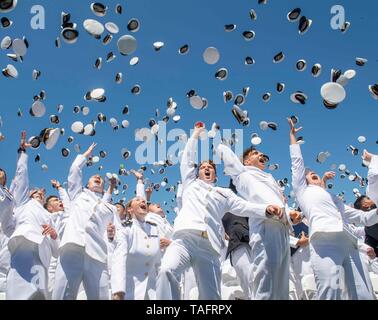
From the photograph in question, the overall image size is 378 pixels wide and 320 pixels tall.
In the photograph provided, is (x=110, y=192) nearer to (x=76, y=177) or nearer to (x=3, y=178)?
(x=76, y=177)

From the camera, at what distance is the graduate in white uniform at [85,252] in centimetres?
584

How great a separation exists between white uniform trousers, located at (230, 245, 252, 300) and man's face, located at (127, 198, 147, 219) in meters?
1.85

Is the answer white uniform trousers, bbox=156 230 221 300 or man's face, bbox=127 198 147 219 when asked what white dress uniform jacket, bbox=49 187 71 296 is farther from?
white uniform trousers, bbox=156 230 221 300

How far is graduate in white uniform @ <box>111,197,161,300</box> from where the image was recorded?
21.3 ft

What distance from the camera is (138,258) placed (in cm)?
681

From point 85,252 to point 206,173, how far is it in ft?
7.20

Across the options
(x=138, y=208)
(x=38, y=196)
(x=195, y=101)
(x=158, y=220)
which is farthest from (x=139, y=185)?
(x=195, y=101)

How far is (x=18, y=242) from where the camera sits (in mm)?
6309

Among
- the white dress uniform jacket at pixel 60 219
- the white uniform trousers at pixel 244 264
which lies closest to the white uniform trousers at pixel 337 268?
the white uniform trousers at pixel 244 264

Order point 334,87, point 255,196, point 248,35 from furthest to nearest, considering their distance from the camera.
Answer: point 248,35 < point 334,87 < point 255,196

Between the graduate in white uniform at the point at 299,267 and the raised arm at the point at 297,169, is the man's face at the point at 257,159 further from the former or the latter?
the graduate in white uniform at the point at 299,267
